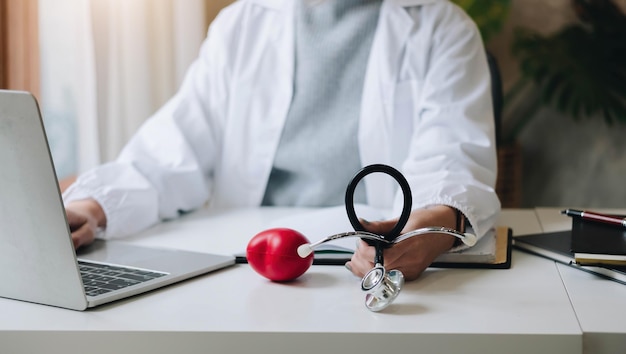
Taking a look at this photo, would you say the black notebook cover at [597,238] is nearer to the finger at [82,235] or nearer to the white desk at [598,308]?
the white desk at [598,308]

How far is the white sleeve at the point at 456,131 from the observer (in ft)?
3.67

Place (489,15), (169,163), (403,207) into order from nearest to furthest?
(403,207), (169,163), (489,15)

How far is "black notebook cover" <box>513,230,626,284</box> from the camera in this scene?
0.94 meters

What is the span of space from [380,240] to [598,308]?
23cm

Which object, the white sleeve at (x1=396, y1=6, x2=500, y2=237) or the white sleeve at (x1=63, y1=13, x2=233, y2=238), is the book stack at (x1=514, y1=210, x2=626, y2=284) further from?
the white sleeve at (x1=63, y1=13, x2=233, y2=238)

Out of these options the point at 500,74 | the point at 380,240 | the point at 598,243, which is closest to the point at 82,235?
the point at 380,240

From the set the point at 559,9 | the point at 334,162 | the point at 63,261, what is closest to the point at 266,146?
the point at 334,162

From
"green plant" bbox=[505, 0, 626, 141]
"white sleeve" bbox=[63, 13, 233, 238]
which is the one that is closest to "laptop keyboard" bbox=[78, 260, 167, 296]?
"white sleeve" bbox=[63, 13, 233, 238]

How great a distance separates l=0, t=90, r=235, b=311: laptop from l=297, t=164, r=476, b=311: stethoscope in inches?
8.2

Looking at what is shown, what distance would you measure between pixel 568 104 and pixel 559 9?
1.17 ft

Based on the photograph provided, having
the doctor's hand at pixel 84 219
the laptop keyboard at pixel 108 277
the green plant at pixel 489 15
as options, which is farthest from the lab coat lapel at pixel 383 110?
the green plant at pixel 489 15

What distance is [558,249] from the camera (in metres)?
1.05

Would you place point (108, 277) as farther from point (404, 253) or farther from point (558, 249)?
point (558, 249)

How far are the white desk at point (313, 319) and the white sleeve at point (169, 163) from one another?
0.36 metres
